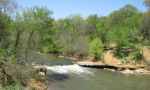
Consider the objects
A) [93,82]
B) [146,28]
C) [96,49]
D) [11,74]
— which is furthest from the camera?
[146,28]

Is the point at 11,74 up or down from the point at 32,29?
down

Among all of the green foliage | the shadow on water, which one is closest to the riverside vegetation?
the green foliage

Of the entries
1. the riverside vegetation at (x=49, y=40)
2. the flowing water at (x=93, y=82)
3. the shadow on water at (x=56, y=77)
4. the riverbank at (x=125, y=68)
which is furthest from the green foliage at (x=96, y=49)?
the shadow on water at (x=56, y=77)

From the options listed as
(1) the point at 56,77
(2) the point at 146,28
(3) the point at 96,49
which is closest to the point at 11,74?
(1) the point at 56,77

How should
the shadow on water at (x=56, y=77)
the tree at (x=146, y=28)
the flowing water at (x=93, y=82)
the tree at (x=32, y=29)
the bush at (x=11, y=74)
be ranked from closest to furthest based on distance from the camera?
the bush at (x=11, y=74) < the flowing water at (x=93, y=82) < the shadow on water at (x=56, y=77) < the tree at (x=32, y=29) < the tree at (x=146, y=28)

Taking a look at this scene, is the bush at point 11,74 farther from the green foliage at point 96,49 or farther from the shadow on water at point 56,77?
the green foliage at point 96,49

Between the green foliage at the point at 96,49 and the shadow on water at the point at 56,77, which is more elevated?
the green foliage at the point at 96,49

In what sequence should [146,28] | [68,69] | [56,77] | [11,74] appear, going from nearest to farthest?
[11,74] → [56,77] → [68,69] → [146,28]

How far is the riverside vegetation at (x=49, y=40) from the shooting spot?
18.4 meters

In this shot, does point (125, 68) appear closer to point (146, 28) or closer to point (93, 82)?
point (93, 82)

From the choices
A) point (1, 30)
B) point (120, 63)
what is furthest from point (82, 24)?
point (1, 30)

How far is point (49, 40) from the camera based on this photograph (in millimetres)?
37406

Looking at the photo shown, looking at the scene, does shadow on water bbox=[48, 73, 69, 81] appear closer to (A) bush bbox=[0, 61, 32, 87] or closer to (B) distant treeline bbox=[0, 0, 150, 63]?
(B) distant treeline bbox=[0, 0, 150, 63]

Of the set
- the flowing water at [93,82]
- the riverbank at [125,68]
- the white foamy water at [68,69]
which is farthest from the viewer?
the riverbank at [125,68]
